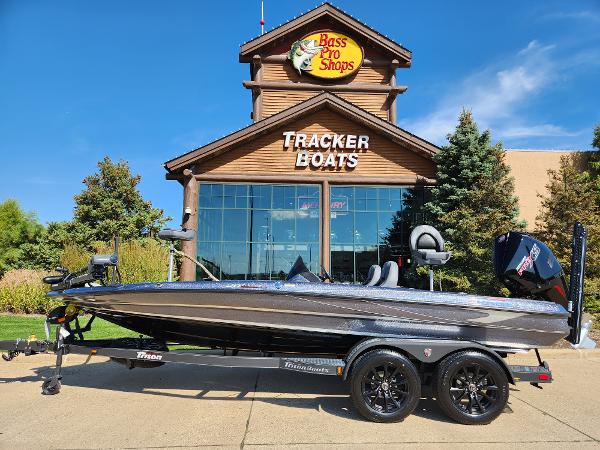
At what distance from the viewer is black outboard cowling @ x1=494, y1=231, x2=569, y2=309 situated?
411 centimetres

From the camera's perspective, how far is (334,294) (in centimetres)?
382

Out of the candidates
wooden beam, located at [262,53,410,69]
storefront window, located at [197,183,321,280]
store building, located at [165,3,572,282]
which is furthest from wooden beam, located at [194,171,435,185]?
wooden beam, located at [262,53,410,69]

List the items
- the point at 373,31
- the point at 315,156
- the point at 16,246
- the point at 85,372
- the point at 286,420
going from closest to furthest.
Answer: the point at 286,420 → the point at 85,372 → the point at 315,156 → the point at 373,31 → the point at 16,246

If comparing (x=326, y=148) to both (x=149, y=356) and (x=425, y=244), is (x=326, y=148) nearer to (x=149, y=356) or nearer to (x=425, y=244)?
(x=425, y=244)

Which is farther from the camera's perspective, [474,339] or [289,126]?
[289,126]

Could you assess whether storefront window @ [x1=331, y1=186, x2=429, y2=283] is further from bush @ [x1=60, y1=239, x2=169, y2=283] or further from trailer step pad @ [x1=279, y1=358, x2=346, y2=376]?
trailer step pad @ [x1=279, y1=358, x2=346, y2=376]

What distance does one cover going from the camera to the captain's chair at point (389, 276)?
4.31m

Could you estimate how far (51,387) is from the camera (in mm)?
4355

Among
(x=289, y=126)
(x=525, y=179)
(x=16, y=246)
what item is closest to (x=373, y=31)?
(x=289, y=126)

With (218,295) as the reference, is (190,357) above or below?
below

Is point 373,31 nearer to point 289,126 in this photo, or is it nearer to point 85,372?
point 289,126

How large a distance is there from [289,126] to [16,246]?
1190 inches

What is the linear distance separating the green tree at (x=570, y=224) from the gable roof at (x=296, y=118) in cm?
385

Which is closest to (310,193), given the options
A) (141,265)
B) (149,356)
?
(141,265)
